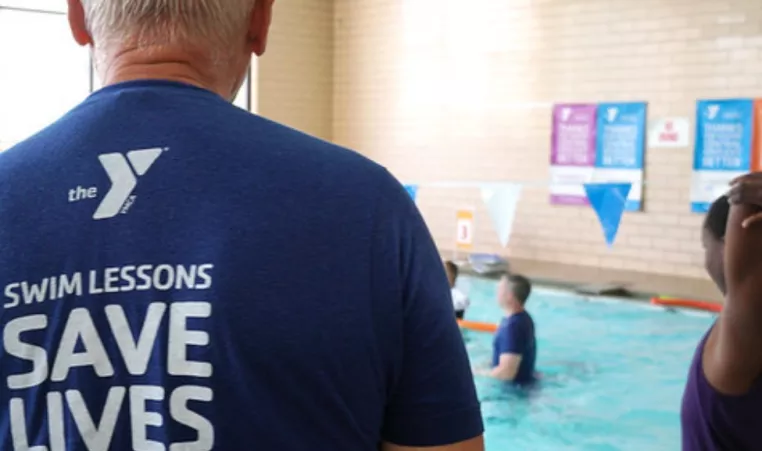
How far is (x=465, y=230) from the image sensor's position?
9.50 m

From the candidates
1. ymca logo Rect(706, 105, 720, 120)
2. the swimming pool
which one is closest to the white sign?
ymca logo Rect(706, 105, 720, 120)

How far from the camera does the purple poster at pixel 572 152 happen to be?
8.54 meters

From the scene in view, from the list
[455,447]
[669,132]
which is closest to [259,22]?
[455,447]

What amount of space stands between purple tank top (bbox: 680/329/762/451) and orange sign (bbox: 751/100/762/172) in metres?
6.19

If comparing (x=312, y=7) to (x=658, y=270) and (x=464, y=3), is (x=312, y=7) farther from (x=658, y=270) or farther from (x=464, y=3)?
(x=658, y=270)

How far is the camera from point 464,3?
9812 mm

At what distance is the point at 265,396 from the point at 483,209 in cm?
873

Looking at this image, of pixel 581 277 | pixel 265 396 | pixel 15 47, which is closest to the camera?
pixel 265 396

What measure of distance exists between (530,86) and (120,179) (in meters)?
8.46

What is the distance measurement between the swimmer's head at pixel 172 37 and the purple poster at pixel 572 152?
7668mm

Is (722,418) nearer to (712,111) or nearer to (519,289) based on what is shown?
(519,289)

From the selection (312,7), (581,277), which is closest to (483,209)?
(581,277)

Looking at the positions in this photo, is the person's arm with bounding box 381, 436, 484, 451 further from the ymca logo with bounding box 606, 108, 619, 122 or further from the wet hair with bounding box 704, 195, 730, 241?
the ymca logo with bounding box 606, 108, 619, 122

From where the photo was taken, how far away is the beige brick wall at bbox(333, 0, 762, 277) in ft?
25.9
